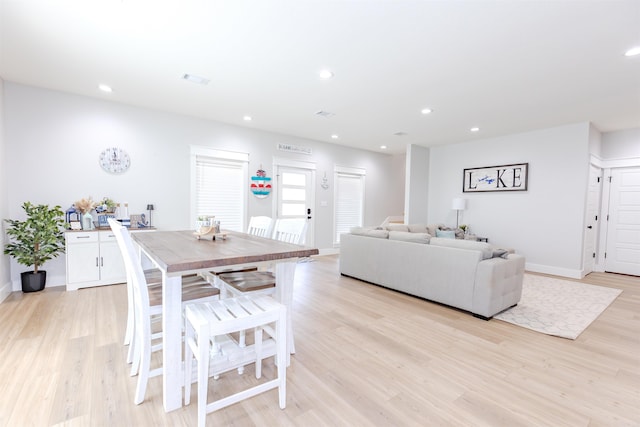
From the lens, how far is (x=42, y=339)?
2467 mm

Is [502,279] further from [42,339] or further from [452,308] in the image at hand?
[42,339]

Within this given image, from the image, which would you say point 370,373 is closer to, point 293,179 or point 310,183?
point 293,179

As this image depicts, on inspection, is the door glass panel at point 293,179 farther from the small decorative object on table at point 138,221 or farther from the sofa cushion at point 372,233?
the small decorative object on table at point 138,221

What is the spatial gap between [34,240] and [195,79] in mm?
2807

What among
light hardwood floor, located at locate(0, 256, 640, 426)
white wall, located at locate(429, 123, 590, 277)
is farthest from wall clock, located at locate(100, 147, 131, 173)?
white wall, located at locate(429, 123, 590, 277)

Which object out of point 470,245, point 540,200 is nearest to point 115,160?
point 470,245

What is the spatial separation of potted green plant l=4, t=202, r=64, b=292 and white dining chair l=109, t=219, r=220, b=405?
2664 mm

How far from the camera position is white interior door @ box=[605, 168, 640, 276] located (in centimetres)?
Result: 521

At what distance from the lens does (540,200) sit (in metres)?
5.38

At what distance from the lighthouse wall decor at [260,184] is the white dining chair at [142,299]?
3691 millimetres

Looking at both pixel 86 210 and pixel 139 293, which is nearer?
pixel 139 293

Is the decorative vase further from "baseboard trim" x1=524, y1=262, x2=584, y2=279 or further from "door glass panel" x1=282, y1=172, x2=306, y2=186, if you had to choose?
"baseboard trim" x1=524, y1=262, x2=584, y2=279

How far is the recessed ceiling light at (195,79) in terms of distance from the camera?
3293 millimetres

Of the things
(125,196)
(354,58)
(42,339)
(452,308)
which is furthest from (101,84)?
(452,308)
